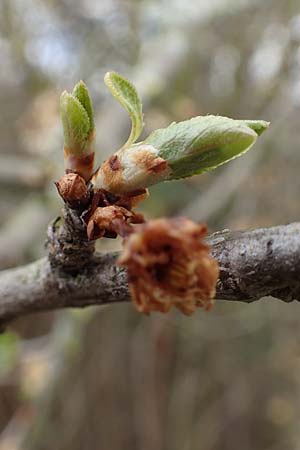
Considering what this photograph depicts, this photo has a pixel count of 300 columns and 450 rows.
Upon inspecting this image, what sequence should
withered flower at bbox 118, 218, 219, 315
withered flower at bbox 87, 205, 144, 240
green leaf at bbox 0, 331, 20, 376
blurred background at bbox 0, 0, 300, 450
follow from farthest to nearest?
blurred background at bbox 0, 0, 300, 450, green leaf at bbox 0, 331, 20, 376, withered flower at bbox 87, 205, 144, 240, withered flower at bbox 118, 218, 219, 315

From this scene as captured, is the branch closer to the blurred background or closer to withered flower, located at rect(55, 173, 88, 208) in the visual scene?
withered flower, located at rect(55, 173, 88, 208)

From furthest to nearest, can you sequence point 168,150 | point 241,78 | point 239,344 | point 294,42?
1. point 239,344
2. point 241,78
3. point 294,42
4. point 168,150

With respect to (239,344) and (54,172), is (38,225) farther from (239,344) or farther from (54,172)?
(239,344)

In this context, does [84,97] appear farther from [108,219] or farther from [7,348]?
[7,348]

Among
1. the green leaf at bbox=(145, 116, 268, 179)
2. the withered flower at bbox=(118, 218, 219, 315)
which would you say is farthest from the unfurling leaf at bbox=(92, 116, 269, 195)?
the withered flower at bbox=(118, 218, 219, 315)

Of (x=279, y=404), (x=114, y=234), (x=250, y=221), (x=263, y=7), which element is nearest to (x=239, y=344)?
(x=279, y=404)

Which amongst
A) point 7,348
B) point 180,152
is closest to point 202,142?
point 180,152
